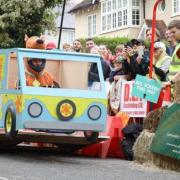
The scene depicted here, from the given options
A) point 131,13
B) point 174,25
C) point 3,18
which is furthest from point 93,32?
point 174,25

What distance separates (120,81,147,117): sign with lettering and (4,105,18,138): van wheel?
2784mm

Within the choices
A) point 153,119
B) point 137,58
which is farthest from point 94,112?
point 137,58

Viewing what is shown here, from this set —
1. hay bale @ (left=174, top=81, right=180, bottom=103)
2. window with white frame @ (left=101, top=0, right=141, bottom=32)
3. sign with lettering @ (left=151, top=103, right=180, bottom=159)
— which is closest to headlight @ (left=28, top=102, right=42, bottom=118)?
sign with lettering @ (left=151, top=103, right=180, bottom=159)

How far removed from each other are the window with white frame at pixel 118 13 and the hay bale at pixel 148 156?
4337 centimetres

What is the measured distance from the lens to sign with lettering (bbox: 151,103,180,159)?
974 centimetres

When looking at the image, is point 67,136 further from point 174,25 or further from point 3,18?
point 3,18

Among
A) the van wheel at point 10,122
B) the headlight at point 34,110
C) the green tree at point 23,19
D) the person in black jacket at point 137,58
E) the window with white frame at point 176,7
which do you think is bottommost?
the van wheel at point 10,122

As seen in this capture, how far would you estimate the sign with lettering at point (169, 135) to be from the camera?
32.0 feet

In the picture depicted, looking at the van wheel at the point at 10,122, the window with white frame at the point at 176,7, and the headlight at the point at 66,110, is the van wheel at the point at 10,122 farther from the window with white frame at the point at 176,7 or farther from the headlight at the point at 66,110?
the window with white frame at the point at 176,7

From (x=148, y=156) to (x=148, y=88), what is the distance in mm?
1614

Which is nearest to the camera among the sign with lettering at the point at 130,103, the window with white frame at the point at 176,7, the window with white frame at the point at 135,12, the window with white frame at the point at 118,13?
the sign with lettering at the point at 130,103

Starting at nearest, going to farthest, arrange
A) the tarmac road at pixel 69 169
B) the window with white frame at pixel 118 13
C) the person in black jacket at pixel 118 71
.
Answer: the tarmac road at pixel 69 169, the person in black jacket at pixel 118 71, the window with white frame at pixel 118 13

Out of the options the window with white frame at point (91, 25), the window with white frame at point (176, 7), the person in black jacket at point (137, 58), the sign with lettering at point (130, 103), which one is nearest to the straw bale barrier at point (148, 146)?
the sign with lettering at point (130, 103)

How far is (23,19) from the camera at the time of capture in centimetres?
3253
